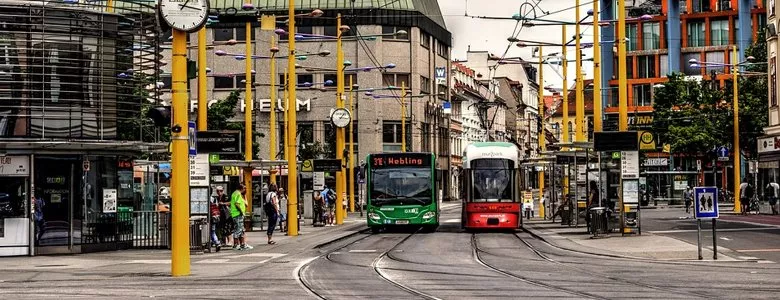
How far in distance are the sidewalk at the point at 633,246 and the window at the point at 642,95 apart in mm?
80147

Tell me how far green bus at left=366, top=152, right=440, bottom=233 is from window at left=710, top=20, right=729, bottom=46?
71760 millimetres

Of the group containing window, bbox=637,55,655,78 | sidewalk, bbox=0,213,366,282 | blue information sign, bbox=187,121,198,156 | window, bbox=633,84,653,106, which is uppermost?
window, bbox=637,55,655,78

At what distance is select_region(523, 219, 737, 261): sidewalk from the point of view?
29764 mm

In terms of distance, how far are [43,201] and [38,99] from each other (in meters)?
2.39


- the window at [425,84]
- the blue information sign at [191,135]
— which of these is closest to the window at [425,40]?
the window at [425,84]

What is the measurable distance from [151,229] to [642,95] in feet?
301

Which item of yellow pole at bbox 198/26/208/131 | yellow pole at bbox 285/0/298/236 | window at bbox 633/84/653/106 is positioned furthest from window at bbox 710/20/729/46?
yellow pole at bbox 198/26/208/131

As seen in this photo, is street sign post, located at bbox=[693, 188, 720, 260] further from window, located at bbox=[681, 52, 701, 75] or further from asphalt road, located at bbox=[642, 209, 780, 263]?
window, located at bbox=[681, 52, 701, 75]

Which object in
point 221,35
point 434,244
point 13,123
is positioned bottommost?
point 434,244

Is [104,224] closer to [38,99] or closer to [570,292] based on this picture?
[38,99]

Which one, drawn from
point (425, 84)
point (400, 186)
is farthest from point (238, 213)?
point (425, 84)

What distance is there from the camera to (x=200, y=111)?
33281mm

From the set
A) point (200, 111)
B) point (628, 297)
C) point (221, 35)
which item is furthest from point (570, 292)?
point (221, 35)

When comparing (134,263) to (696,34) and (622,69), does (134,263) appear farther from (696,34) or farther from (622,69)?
(696,34)
